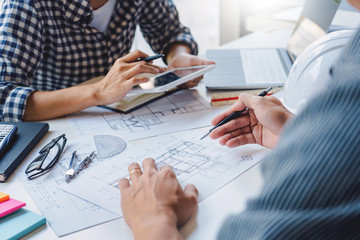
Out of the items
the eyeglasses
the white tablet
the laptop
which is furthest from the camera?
the laptop

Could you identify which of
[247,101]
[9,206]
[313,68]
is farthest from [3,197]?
[313,68]

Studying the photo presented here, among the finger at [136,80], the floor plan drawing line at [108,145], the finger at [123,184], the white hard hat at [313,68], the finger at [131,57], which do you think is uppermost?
the white hard hat at [313,68]

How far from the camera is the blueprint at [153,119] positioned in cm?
100

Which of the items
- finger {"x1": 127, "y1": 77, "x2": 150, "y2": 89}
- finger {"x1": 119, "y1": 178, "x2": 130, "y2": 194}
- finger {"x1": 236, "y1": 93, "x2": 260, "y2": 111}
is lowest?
finger {"x1": 119, "y1": 178, "x2": 130, "y2": 194}

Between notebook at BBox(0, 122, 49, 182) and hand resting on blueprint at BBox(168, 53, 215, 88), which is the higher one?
hand resting on blueprint at BBox(168, 53, 215, 88)

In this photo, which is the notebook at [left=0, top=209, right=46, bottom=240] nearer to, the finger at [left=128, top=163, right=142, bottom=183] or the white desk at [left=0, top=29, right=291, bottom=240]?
the white desk at [left=0, top=29, right=291, bottom=240]

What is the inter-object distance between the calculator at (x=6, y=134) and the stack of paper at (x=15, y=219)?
0.60 ft

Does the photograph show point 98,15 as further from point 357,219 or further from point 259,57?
point 357,219

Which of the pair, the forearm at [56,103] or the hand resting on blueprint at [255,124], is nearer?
the hand resting on blueprint at [255,124]

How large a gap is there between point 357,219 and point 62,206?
1.69 feet

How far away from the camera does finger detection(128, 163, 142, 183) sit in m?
0.73

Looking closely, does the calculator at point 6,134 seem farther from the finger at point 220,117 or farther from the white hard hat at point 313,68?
the white hard hat at point 313,68

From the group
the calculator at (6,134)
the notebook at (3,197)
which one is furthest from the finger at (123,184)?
the calculator at (6,134)

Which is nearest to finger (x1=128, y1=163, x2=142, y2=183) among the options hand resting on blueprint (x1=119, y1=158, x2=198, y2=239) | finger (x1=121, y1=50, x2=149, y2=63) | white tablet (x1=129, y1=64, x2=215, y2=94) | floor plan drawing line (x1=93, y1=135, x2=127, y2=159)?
hand resting on blueprint (x1=119, y1=158, x2=198, y2=239)
